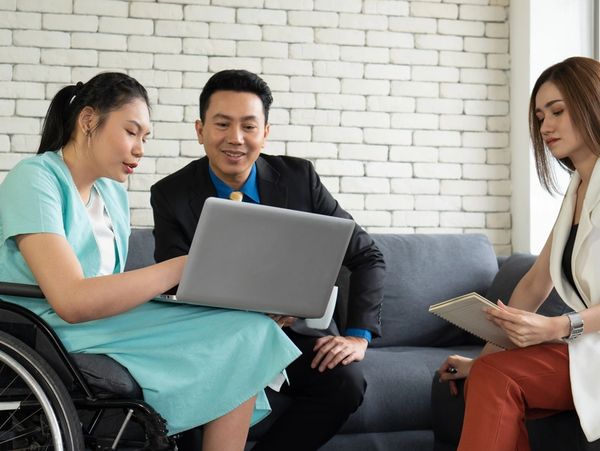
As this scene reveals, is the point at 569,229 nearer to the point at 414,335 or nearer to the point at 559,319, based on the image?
the point at 559,319

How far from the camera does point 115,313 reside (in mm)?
1962

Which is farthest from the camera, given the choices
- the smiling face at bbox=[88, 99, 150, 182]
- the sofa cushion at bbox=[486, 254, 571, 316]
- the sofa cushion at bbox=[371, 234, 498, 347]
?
the sofa cushion at bbox=[371, 234, 498, 347]

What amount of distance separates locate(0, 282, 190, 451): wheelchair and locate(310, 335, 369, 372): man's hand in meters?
0.67

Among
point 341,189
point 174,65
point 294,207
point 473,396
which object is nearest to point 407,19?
point 341,189

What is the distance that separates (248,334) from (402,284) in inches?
65.6

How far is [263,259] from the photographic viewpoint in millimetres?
1948

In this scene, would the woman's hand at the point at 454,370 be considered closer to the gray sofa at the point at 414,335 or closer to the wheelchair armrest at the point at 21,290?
the gray sofa at the point at 414,335

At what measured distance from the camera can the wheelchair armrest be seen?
195 centimetres

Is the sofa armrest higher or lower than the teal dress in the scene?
lower

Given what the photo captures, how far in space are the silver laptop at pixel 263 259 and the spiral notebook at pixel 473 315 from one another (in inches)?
11.3

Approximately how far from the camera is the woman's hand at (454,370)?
8.22 feet

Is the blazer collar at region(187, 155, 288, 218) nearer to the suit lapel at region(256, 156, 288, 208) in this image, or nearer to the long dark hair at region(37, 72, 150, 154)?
the suit lapel at region(256, 156, 288, 208)

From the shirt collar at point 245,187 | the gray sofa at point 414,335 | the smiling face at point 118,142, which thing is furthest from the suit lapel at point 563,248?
the smiling face at point 118,142

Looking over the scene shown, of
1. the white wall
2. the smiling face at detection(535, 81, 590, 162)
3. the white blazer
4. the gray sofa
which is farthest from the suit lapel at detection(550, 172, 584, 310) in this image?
the white wall
